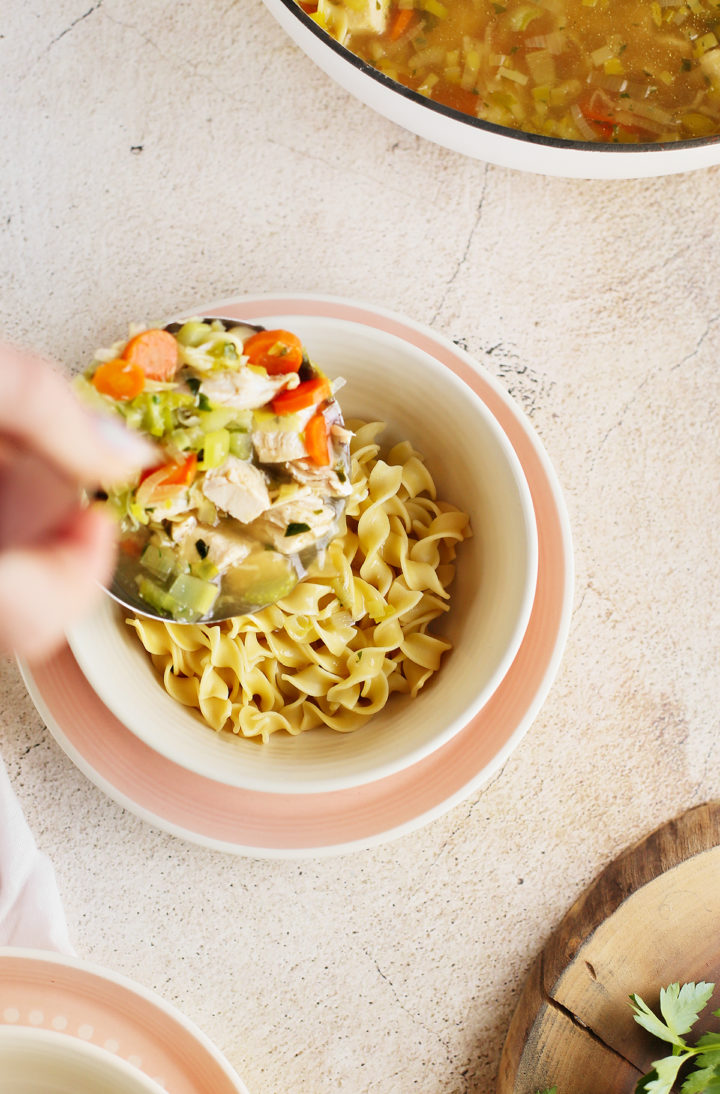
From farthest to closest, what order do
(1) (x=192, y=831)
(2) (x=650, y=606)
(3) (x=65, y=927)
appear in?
(2) (x=650, y=606)
(3) (x=65, y=927)
(1) (x=192, y=831)

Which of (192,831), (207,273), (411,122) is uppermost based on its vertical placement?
(411,122)

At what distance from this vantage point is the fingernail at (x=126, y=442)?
1.82 meters

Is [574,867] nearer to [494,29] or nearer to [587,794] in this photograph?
[587,794]

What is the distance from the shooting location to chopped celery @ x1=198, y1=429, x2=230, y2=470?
1989mm

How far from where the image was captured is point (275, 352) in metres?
2.11

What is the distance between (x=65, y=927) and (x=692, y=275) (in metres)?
2.72

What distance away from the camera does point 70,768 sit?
254 cm

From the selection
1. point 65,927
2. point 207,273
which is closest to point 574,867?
point 65,927

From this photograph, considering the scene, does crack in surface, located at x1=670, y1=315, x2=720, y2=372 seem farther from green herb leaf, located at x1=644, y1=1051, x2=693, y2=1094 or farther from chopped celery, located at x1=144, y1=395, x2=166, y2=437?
green herb leaf, located at x1=644, y1=1051, x2=693, y2=1094

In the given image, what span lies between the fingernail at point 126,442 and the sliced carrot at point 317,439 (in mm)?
368

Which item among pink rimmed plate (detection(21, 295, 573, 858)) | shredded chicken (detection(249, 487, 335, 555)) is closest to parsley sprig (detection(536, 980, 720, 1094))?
pink rimmed plate (detection(21, 295, 573, 858))

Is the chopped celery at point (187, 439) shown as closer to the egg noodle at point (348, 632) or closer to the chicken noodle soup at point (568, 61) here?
the egg noodle at point (348, 632)

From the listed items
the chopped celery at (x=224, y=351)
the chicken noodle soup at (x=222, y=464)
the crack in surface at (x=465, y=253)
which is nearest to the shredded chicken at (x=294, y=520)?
the chicken noodle soup at (x=222, y=464)

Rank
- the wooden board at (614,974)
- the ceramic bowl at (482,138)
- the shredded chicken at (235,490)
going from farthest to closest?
the wooden board at (614,974) → the ceramic bowl at (482,138) → the shredded chicken at (235,490)
